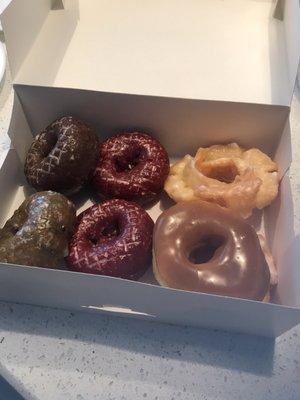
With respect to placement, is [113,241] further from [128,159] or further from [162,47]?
[162,47]

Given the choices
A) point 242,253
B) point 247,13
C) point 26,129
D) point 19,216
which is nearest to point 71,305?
point 19,216

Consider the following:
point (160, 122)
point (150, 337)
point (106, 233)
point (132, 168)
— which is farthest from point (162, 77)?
point (150, 337)

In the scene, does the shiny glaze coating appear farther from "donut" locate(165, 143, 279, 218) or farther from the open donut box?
"donut" locate(165, 143, 279, 218)

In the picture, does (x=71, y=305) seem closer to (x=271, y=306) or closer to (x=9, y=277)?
(x=9, y=277)

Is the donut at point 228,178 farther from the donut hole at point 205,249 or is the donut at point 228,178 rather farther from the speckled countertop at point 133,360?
the speckled countertop at point 133,360

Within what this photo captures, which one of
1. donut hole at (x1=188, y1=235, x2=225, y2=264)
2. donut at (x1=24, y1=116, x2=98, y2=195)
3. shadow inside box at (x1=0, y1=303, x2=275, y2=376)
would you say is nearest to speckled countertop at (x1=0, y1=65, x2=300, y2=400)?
shadow inside box at (x1=0, y1=303, x2=275, y2=376)

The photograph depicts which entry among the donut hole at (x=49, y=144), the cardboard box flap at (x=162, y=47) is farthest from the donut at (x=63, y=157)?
the cardboard box flap at (x=162, y=47)
